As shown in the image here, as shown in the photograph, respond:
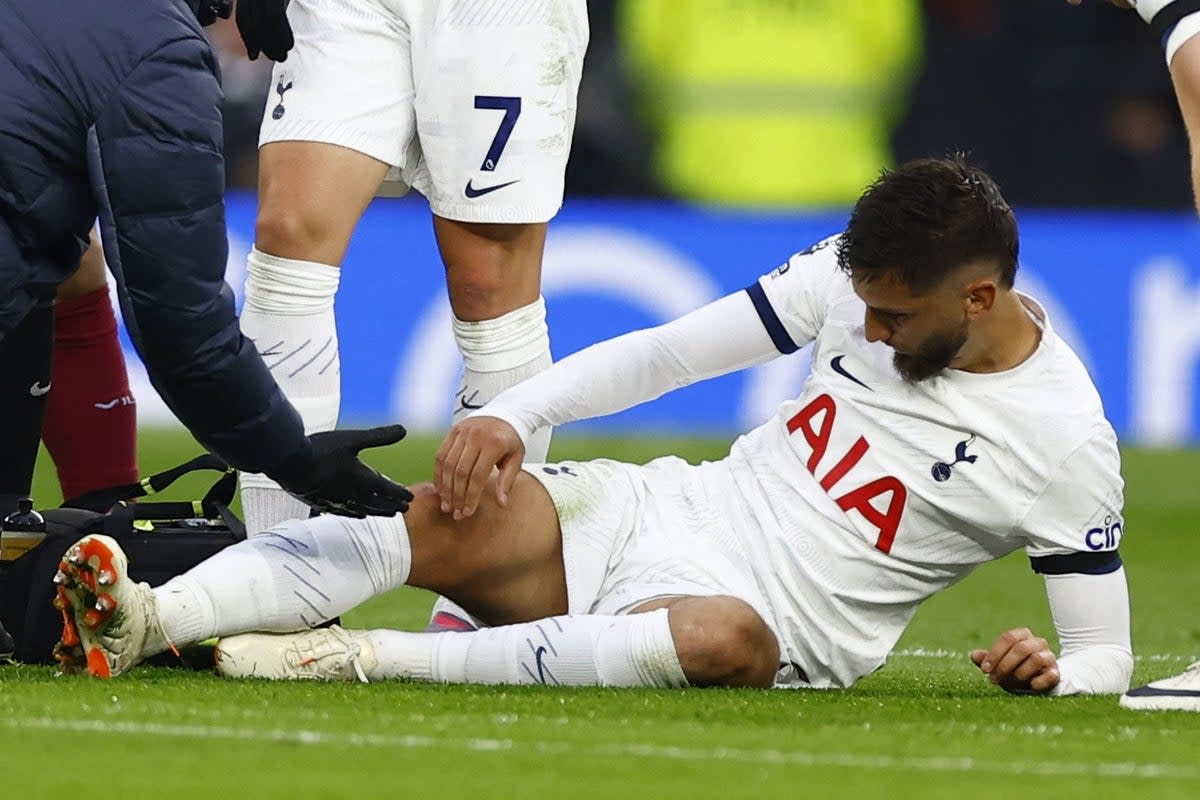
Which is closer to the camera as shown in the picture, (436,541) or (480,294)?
(436,541)

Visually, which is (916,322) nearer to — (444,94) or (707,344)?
→ (707,344)

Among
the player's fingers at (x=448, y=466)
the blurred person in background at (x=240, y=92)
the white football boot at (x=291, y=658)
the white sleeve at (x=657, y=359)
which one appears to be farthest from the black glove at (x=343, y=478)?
the blurred person in background at (x=240, y=92)

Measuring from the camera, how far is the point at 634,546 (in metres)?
4.02

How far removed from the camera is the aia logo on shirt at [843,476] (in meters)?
3.92

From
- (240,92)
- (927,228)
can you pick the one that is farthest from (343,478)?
(240,92)

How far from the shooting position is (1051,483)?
3838 millimetres

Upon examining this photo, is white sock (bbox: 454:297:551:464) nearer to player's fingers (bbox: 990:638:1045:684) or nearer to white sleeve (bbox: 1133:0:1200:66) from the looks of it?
player's fingers (bbox: 990:638:1045:684)

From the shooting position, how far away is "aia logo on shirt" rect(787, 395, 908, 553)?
3.92m

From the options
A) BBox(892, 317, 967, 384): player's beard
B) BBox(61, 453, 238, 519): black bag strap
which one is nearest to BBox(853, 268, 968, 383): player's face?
BBox(892, 317, 967, 384): player's beard

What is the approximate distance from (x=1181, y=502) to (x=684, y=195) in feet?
13.8

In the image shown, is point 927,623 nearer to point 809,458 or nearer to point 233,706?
point 809,458

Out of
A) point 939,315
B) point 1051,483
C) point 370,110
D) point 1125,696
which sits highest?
point 370,110

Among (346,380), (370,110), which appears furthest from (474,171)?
(346,380)

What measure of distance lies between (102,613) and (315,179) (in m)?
0.99
